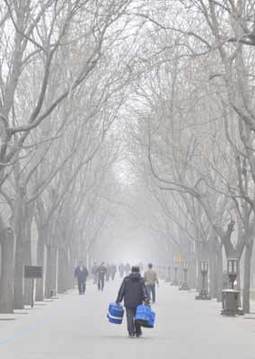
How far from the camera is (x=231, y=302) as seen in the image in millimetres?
35688

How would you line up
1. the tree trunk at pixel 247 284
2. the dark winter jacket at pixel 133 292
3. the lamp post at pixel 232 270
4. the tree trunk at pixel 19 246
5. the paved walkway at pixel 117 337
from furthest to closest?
1. the tree trunk at pixel 19 246
2. the tree trunk at pixel 247 284
3. the lamp post at pixel 232 270
4. the dark winter jacket at pixel 133 292
5. the paved walkway at pixel 117 337

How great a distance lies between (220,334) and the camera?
1029 inches

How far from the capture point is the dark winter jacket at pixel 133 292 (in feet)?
79.2

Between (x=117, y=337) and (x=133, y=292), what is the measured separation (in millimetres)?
1096

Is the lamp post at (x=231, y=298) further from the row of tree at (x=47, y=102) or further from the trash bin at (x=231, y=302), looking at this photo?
the row of tree at (x=47, y=102)

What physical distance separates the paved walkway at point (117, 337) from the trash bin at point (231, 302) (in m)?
0.51

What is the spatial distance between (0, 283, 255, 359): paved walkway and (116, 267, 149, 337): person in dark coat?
360mm

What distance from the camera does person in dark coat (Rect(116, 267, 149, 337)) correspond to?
24.2 m

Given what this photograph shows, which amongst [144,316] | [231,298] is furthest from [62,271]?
[144,316]

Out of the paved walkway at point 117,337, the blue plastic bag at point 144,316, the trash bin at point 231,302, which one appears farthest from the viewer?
the trash bin at point 231,302

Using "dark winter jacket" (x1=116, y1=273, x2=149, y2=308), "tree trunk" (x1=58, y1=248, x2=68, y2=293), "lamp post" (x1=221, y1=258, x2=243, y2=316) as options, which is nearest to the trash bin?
"lamp post" (x1=221, y1=258, x2=243, y2=316)

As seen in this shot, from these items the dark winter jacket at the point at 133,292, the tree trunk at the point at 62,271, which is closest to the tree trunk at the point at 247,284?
the dark winter jacket at the point at 133,292

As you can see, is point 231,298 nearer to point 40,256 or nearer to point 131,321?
point 131,321

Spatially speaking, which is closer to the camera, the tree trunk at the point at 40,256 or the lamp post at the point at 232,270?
the lamp post at the point at 232,270
